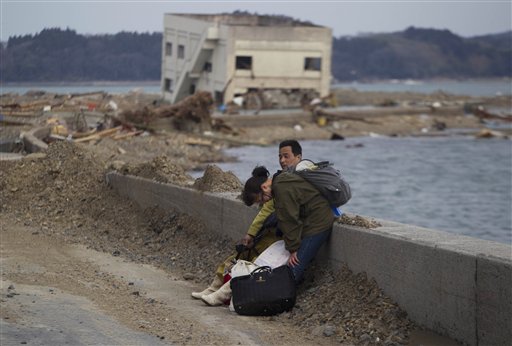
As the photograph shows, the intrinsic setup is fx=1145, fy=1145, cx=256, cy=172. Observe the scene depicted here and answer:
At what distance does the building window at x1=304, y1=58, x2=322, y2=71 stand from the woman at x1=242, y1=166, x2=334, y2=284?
197 feet

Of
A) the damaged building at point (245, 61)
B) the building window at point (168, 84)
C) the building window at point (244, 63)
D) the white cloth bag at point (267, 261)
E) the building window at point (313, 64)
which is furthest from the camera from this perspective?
the building window at point (168, 84)

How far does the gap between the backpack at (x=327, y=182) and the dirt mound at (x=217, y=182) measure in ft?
10.9

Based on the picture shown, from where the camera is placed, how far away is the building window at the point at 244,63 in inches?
2640

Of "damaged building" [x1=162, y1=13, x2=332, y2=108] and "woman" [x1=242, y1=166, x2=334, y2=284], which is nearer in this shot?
"woman" [x1=242, y1=166, x2=334, y2=284]

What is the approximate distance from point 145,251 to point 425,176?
4143 cm

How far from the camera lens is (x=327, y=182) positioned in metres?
10.0

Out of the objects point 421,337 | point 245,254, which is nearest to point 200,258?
point 245,254

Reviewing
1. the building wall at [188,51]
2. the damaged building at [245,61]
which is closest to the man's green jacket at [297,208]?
the damaged building at [245,61]

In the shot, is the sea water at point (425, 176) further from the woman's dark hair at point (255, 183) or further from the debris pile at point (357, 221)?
the debris pile at point (357, 221)

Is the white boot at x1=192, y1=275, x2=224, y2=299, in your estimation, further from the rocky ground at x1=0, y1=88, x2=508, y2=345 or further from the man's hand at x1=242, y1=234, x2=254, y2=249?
the man's hand at x1=242, y1=234, x2=254, y2=249

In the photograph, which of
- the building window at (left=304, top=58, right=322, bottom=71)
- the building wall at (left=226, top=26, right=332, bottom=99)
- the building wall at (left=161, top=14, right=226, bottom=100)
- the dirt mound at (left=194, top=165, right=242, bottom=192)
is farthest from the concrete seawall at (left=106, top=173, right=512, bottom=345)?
the building window at (left=304, top=58, right=322, bottom=71)

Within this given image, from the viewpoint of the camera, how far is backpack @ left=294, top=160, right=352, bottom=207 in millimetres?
10023

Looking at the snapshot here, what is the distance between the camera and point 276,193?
998 cm

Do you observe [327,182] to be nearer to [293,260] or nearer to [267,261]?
[293,260]
